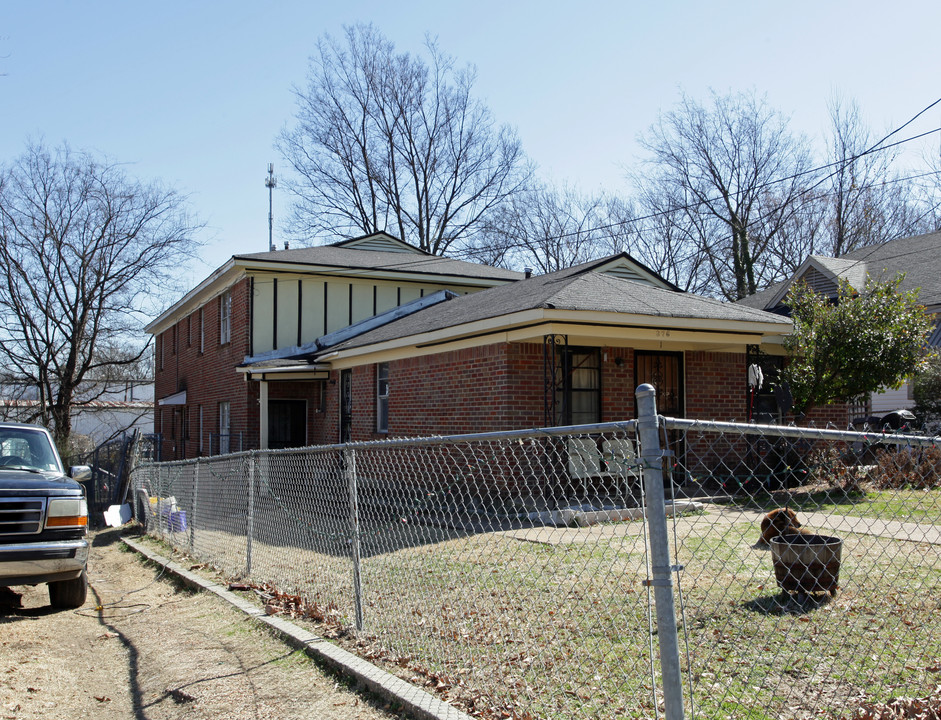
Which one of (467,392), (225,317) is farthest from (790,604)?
(225,317)

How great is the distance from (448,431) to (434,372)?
3.70 ft

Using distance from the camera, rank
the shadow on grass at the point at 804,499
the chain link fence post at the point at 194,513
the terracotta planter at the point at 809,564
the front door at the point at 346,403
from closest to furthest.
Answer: the terracotta planter at the point at 809,564 < the chain link fence post at the point at 194,513 < the shadow on grass at the point at 804,499 < the front door at the point at 346,403

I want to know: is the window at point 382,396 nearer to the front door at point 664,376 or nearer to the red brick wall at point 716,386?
the front door at point 664,376

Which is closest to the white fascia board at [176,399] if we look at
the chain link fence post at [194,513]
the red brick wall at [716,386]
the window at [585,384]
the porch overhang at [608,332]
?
the porch overhang at [608,332]

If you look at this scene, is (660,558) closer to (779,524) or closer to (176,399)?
(779,524)

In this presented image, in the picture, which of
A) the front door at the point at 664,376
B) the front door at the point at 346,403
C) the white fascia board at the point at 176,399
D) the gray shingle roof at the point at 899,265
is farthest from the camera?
the white fascia board at the point at 176,399

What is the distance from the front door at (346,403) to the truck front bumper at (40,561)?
371 inches

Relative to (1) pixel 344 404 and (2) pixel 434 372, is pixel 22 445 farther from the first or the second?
(1) pixel 344 404

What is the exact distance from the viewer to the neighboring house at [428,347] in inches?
440

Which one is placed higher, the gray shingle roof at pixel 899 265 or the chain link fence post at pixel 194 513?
the gray shingle roof at pixel 899 265

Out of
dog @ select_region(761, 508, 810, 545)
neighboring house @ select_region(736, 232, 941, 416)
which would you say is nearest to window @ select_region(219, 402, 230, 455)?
neighboring house @ select_region(736, 232, 941, 416)

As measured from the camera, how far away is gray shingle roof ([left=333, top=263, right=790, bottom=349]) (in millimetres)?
10716

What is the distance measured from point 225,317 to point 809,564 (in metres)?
17.5

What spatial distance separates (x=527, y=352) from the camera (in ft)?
37.1
